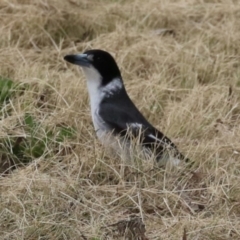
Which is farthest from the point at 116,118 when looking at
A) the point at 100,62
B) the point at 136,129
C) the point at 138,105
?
the point at 138,105

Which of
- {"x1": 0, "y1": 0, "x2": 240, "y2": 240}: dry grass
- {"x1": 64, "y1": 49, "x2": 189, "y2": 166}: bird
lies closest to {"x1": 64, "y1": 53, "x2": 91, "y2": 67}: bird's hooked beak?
{"x1": 64, "y1": 49, "x2": 189, "y2": 166}: bird

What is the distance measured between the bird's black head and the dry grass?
32 cm

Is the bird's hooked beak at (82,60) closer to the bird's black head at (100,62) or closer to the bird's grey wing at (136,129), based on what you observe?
the bird's black head at (100,62)

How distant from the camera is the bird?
536 cm

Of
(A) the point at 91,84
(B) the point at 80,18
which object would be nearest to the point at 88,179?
(A) the point at 91,84

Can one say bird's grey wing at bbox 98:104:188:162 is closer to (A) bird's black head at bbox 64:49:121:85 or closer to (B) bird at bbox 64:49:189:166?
(B) bird at bbox 64:49:189:166

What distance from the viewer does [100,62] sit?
19.6 feet

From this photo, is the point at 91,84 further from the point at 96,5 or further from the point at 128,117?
the point at 96,5

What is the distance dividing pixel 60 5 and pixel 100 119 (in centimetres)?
244

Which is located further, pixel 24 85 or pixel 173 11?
pixel 173 11

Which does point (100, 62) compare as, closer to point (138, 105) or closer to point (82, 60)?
point (82, 60)

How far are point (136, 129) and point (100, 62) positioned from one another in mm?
624

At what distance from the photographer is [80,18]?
7.82 m

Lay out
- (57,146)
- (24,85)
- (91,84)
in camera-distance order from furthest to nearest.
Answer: (24,85) < (91,84) < (57,146)
